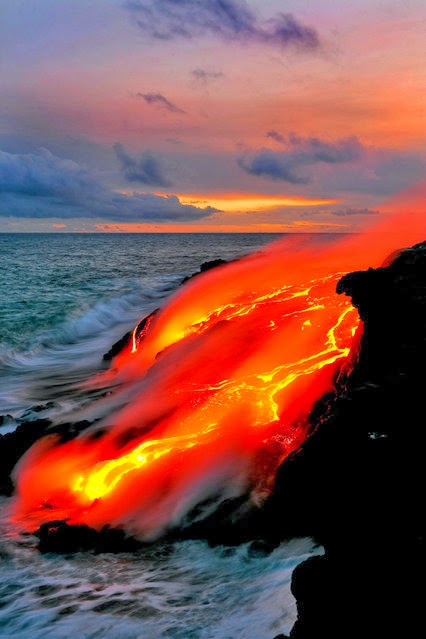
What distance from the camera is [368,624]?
10.8ft

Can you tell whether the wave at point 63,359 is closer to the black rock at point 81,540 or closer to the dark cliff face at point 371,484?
the black rock at point 81,540

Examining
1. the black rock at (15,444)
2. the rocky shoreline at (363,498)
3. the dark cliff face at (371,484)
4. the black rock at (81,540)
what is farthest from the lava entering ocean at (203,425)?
the dark cliff face at (371,484)

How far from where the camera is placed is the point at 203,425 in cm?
892

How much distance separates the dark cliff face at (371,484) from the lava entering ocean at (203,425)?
3.43 ft

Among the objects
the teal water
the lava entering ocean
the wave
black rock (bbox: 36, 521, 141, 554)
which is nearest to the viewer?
black rock (bbox: 36, 521, 141, 554)

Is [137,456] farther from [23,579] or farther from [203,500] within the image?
[23,579]

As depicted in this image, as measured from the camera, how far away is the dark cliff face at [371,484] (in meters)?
3.38

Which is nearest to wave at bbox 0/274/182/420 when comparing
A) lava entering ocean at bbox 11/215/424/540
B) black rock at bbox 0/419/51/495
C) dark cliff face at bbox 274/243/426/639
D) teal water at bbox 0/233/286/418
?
teal water at bbox 0/233/286/418

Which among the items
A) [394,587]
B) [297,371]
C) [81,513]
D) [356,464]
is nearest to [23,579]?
[81,513]

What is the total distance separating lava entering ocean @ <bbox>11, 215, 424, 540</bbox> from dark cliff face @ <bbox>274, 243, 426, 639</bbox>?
3.43ft

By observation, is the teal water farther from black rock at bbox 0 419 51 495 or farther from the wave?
black rock at bbox 0 419 51 495

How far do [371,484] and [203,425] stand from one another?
483cm

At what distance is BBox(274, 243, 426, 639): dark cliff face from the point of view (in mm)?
3385

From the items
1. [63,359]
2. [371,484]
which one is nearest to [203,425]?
[371,484]
